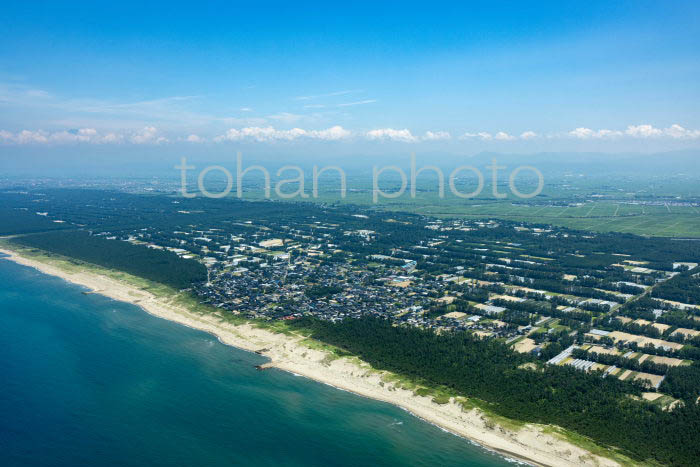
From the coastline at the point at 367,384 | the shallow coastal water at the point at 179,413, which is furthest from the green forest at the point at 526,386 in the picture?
the shallow coastal water at the point at 179,413

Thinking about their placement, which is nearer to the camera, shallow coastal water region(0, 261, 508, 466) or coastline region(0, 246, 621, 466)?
shallow coastal water region(0, 261, 508, 466)

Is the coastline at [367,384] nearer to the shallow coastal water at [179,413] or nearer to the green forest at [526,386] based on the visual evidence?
the shallow coastal water at [179,413]

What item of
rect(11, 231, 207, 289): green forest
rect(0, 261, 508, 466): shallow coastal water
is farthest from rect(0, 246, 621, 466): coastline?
rect(11, 231, 207, 289): green forest

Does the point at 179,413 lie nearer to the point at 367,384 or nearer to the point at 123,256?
the point at 367,384

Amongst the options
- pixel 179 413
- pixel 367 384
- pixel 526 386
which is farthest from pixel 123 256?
pixel 526 386

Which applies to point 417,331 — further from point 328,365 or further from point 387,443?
point 387,443

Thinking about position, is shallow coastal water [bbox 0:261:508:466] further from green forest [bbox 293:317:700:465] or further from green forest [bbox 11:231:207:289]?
green forest [bbox 11:231:207:289]
